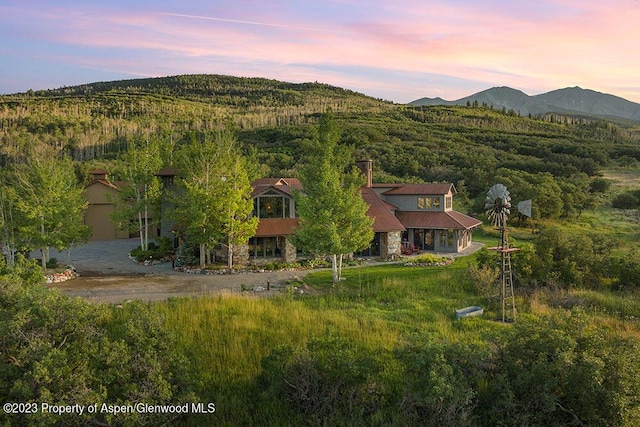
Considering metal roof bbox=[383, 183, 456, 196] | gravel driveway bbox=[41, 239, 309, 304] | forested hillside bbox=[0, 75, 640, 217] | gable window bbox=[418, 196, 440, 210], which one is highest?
forested hillside bbox=[0, 75, 640, 217]

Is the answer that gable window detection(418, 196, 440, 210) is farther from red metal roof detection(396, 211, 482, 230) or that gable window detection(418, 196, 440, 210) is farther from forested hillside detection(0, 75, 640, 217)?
forested hillside detection(0, 75, 640, 217)

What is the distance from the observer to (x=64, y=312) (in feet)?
28.6

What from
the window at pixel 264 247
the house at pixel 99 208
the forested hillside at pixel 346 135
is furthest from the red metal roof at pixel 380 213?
the house at pixel 99 208

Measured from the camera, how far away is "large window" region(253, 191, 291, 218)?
2864 centimetres

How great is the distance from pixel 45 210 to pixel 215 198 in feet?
29.3

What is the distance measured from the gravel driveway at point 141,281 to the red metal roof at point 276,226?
2881 millimetres

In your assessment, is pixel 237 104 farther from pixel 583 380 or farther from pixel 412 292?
pixel 583 380

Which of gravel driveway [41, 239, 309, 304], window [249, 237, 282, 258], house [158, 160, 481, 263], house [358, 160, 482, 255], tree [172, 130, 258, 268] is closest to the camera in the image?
gravel driveway [41, 239, 309, 304]

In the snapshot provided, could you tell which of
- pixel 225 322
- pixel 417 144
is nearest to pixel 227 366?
pixel 225 322

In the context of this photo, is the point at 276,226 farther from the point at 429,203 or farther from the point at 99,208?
the point at 99,208

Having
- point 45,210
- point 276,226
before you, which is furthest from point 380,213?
point 45,210

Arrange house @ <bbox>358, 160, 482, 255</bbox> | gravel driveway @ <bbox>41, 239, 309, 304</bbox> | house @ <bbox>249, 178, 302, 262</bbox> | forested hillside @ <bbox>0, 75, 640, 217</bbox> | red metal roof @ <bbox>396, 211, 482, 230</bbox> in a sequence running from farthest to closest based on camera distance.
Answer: forested hillside @ <bbox>0, 75, 640, 217</bbox> < house @ <bbox>358, 160, 482, 255</bbox> < red metal roof @ <bbox>396, 211, 482, 230</bbox> < house @ <bbox>249, 178, 302, 262</bbox> < gravel driveway @ <bbox>41, 239, 309, 304</bbox>

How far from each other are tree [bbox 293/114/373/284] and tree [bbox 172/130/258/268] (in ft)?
15.1

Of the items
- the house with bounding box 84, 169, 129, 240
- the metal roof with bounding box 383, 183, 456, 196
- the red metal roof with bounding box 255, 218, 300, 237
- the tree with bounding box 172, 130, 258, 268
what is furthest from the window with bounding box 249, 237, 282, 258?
the house with bounding box 84, 169, 129, 240
